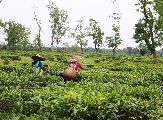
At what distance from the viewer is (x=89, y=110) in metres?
8.07

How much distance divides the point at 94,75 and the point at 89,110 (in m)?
9.09

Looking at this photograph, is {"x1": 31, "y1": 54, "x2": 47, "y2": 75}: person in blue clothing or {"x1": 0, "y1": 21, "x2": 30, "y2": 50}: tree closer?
{"x1": 31, "y1": 54, "x2": 47, "y2": 75}: person in blue clothing

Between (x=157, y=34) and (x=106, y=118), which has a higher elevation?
(x=157, y=34)

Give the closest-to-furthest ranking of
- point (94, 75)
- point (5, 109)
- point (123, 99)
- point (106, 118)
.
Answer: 1. point (106, 118)
2. point (123, 99)
3. point (5, 109)
4. point (94, 75)

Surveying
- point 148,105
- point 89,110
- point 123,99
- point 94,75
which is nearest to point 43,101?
point 89,110

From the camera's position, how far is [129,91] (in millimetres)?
10539

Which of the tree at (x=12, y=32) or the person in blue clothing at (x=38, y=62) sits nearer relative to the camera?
the person in blue clothing at (x=38, y=62)

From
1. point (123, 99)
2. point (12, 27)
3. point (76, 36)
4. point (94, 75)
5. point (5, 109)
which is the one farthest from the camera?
point (76, 36)

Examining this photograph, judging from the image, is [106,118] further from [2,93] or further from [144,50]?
[144,50]

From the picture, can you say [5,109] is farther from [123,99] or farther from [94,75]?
[94,75]

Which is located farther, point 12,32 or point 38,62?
point 12,32

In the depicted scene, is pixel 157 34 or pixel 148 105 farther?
pixel 157 34

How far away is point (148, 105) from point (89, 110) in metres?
1.53

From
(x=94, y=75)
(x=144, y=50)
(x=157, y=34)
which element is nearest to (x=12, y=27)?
(x=144, y=50)
